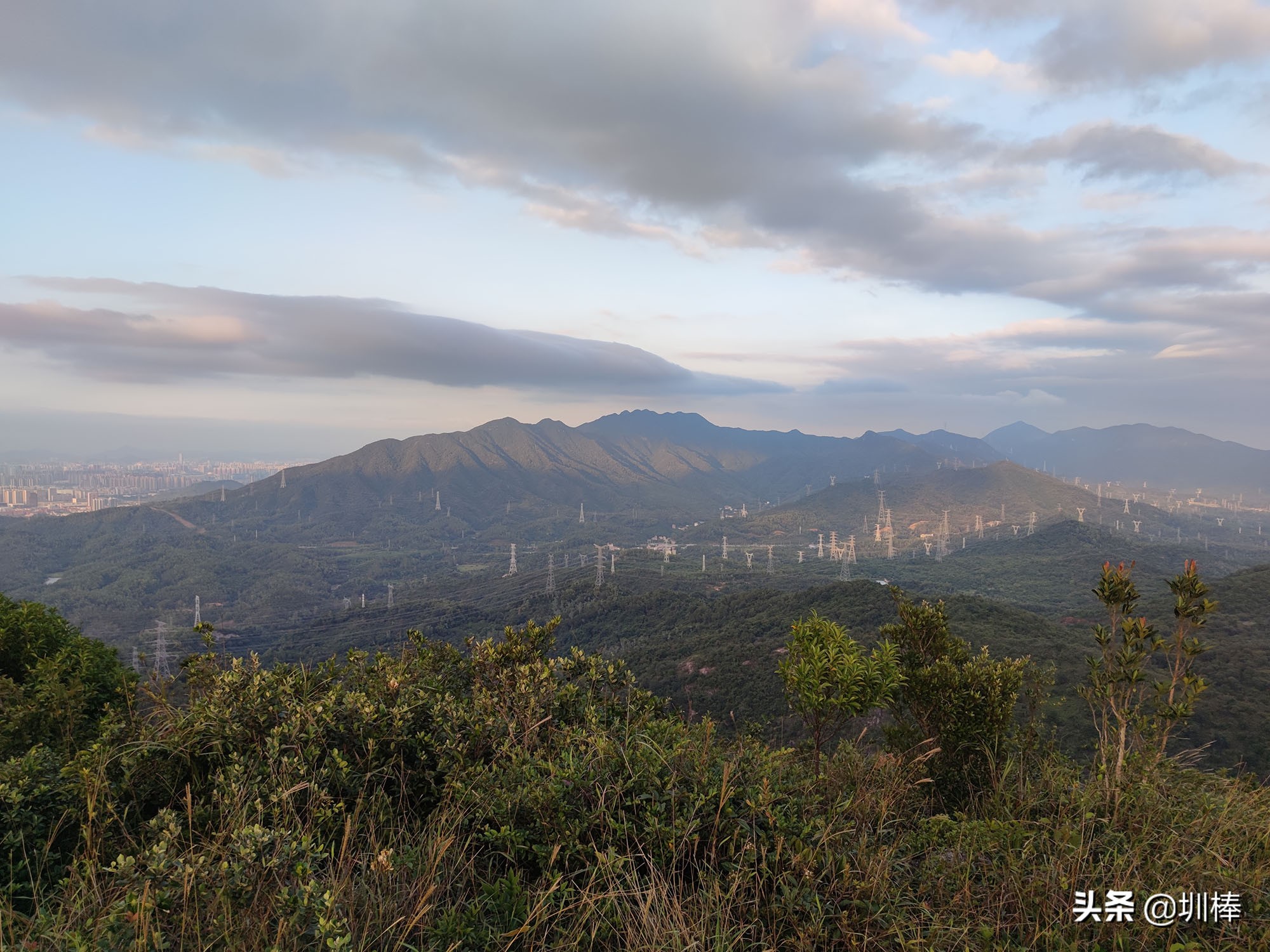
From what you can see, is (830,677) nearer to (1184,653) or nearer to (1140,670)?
(1140,670)

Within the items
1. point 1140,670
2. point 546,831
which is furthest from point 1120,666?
point 546,831

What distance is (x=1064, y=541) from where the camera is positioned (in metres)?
170

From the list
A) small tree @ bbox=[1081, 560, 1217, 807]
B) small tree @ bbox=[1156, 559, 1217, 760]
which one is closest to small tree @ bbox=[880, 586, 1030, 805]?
small tree @ bbox=[1081, 560, 1217, 807]

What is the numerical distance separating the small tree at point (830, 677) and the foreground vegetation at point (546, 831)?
15 centimetres

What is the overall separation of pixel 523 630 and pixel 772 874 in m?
3.62

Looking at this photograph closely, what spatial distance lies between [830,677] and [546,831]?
3406 millimetres

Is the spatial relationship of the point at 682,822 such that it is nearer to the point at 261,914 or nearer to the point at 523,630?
the point at 261,914

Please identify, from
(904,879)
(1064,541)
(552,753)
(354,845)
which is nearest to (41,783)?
(354,845)

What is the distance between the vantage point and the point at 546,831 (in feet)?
11.8

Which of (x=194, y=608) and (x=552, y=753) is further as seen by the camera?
(x=194, y=608)

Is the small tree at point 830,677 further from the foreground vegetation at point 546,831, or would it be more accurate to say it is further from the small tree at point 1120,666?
the small tree at point 1120,666

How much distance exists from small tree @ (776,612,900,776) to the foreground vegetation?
0.50ft

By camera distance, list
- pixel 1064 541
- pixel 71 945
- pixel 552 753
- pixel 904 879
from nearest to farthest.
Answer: pixel 71 945
pixel 904 879
pixel 552 753
pixel 1064 541

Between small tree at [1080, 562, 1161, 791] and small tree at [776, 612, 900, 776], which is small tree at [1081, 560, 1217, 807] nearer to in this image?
small tree at [1080, 562, 1161, 791]
